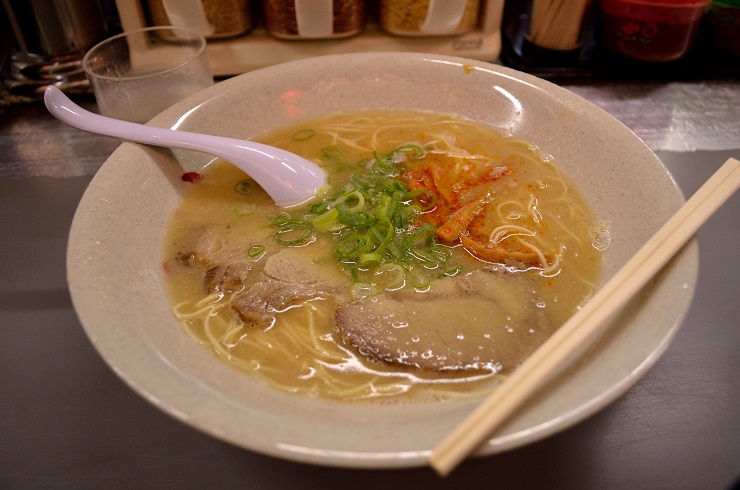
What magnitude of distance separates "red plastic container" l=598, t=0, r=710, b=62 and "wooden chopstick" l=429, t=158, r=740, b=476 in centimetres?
154

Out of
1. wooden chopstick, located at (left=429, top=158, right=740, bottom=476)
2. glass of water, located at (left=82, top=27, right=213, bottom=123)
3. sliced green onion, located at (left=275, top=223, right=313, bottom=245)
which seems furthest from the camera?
glass of water, located at (left=82, top=27, right=213, bottom=123)

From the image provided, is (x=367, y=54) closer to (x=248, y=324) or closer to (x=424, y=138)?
(x=424, y=138)

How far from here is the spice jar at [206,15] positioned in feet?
7.99

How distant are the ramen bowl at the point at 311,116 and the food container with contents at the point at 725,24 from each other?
1534 mm

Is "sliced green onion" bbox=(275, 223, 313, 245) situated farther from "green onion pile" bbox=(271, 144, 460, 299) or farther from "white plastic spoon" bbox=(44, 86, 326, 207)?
"white plastic spoon" bbox=(44, 86, 326, 207)

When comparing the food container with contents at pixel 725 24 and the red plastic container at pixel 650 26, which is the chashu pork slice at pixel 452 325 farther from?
the food container with contents at pixel 725 24

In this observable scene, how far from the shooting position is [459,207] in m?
1.84

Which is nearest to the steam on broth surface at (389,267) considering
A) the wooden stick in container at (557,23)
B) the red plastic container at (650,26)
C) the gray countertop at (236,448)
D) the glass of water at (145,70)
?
the gray countertop at (236,448)

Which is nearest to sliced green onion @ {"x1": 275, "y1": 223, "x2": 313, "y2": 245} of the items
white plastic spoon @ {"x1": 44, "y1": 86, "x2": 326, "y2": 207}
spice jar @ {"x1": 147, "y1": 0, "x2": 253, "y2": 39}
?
white plastic spoon @ {"x1": 44, "y1": 86, "x2": 326, "y2": 207}

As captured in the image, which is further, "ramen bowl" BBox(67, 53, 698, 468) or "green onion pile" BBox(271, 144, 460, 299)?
"green onion pile" BBox(271, 144, 460, 299)

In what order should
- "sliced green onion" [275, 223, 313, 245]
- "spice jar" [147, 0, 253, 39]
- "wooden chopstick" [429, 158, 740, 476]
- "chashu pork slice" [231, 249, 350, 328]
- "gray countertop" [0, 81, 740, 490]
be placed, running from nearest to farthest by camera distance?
"wooden chopstick" [429, 158, 740, 476] → "gray countertop" [0, 81, 740, 490] → "chashu pork slice" [231, 249, 350, 328] → "sliced green onion" [275, 223, 313, 245] → "spice jar" [147, 0, 253, 39]

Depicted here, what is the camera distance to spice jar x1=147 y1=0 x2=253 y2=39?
2436 mm

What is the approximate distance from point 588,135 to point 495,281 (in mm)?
765

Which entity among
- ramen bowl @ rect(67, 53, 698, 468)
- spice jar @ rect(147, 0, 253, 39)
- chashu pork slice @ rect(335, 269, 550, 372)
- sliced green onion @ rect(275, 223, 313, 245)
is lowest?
chashu pork slice @ rect(335, 269, 550, 372)
